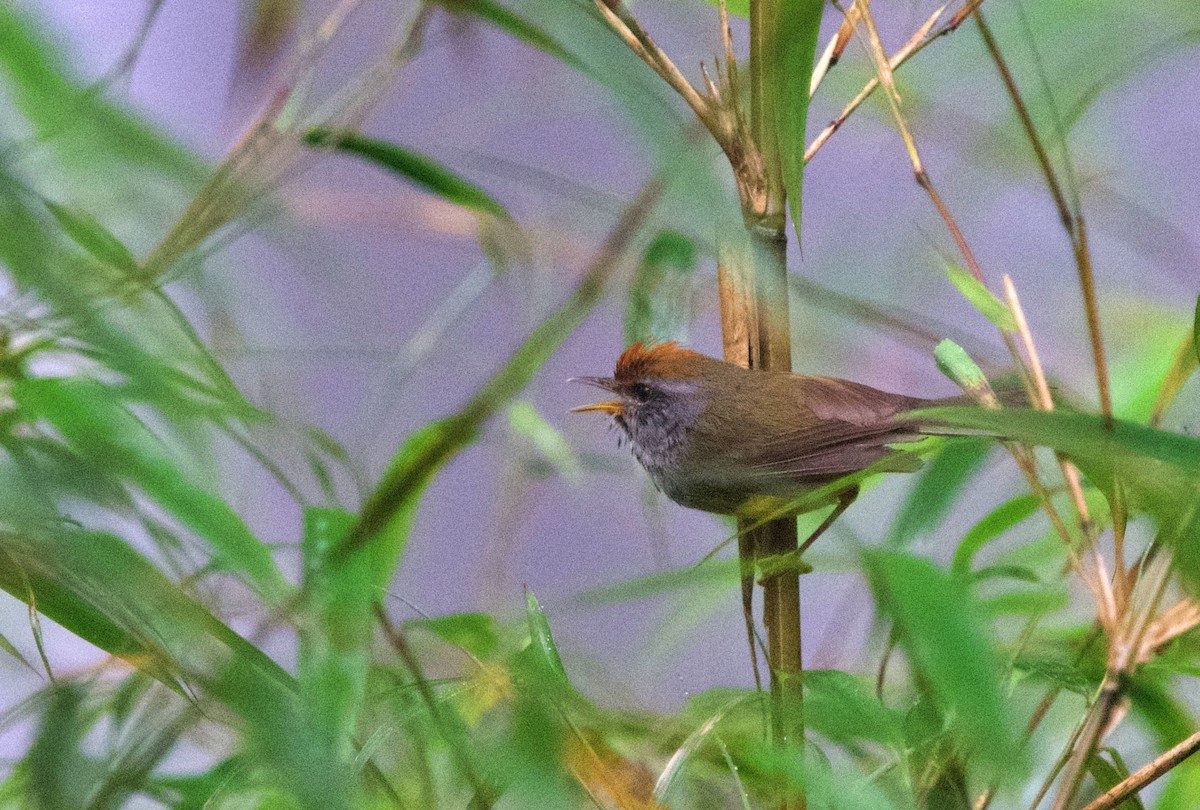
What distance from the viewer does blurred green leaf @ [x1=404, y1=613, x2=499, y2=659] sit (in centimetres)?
68

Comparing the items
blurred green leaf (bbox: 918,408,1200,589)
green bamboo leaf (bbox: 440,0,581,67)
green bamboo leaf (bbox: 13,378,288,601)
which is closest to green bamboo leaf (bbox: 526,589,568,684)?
green bamboo leaf (bbox: 13,378,288,601)

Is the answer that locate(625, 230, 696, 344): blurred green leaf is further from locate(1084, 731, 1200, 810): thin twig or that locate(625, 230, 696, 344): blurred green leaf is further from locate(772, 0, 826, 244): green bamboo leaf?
locate(1084, 731, 1200, 810): thin twig

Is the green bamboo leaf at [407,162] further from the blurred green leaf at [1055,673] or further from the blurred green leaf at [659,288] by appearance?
the blurred green leaf at [1055,673]

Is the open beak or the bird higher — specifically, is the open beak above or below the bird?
above

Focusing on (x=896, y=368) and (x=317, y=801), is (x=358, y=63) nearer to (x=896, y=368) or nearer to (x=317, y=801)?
(x=896, y=368)

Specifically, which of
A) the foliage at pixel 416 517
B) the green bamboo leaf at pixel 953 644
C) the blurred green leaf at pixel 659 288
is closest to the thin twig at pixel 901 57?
the foliage at pixel 416 517

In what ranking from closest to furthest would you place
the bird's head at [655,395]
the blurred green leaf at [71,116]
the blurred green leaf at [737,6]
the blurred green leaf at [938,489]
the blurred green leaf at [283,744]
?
the blurred green leaf at [283,744] → the blurred green leaf at [71,116] → the blurred green leaf at [938,489] → the blurred green leaf at [737,6] → the bird's head at [655,395]

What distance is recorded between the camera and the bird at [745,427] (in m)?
0.98

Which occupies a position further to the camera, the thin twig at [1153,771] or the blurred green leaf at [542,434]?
the blurred green leaf at [542,434]

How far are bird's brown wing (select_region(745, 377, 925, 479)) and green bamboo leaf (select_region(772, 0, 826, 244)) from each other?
416mm

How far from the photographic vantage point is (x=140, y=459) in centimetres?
50

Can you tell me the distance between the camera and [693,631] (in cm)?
91

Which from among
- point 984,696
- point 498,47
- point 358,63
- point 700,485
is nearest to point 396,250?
point 498,47

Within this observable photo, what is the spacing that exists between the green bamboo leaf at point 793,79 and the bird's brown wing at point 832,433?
416mm
